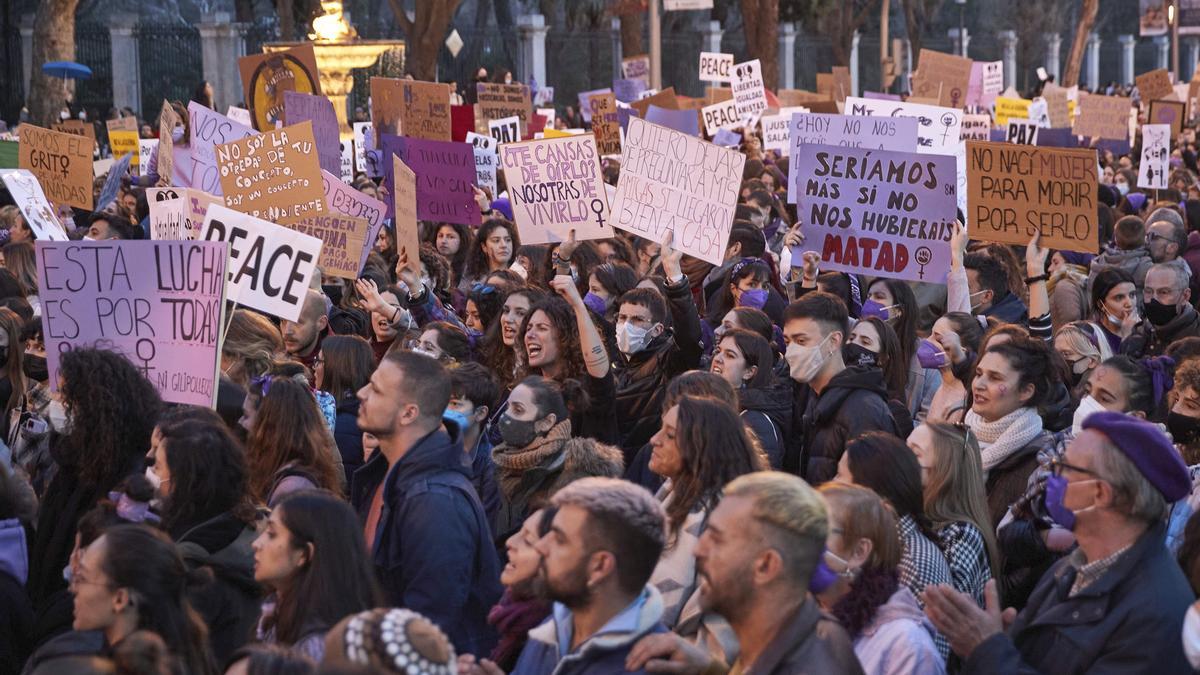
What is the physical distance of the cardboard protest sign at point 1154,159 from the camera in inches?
668

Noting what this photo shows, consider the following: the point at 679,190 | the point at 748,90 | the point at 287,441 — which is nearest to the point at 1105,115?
the point at 748,90

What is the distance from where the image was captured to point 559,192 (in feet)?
35.9

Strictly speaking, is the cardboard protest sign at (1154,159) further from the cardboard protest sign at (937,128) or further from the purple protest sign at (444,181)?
the purple protest sign at (444,181)

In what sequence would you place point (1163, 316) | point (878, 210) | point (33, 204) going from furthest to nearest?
point (33, 204)
point (878, 210)
point (1163, 316)

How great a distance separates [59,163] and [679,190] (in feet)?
17.1

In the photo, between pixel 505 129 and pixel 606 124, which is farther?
pixel 606 124

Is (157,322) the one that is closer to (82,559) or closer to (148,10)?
(82,559)

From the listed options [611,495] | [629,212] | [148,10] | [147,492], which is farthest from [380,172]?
[148,10]

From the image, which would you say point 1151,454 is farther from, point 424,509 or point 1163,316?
point 1163,316

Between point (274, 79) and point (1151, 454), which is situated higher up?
point (274, 79)

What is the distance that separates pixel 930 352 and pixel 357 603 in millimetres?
3764

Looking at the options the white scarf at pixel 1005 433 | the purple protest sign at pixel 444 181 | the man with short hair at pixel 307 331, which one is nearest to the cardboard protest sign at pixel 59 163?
the purple protest sign at pixel 444 181

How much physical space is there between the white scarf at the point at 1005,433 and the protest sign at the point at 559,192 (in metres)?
4.94

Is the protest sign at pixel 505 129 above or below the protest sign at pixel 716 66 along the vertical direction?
below
